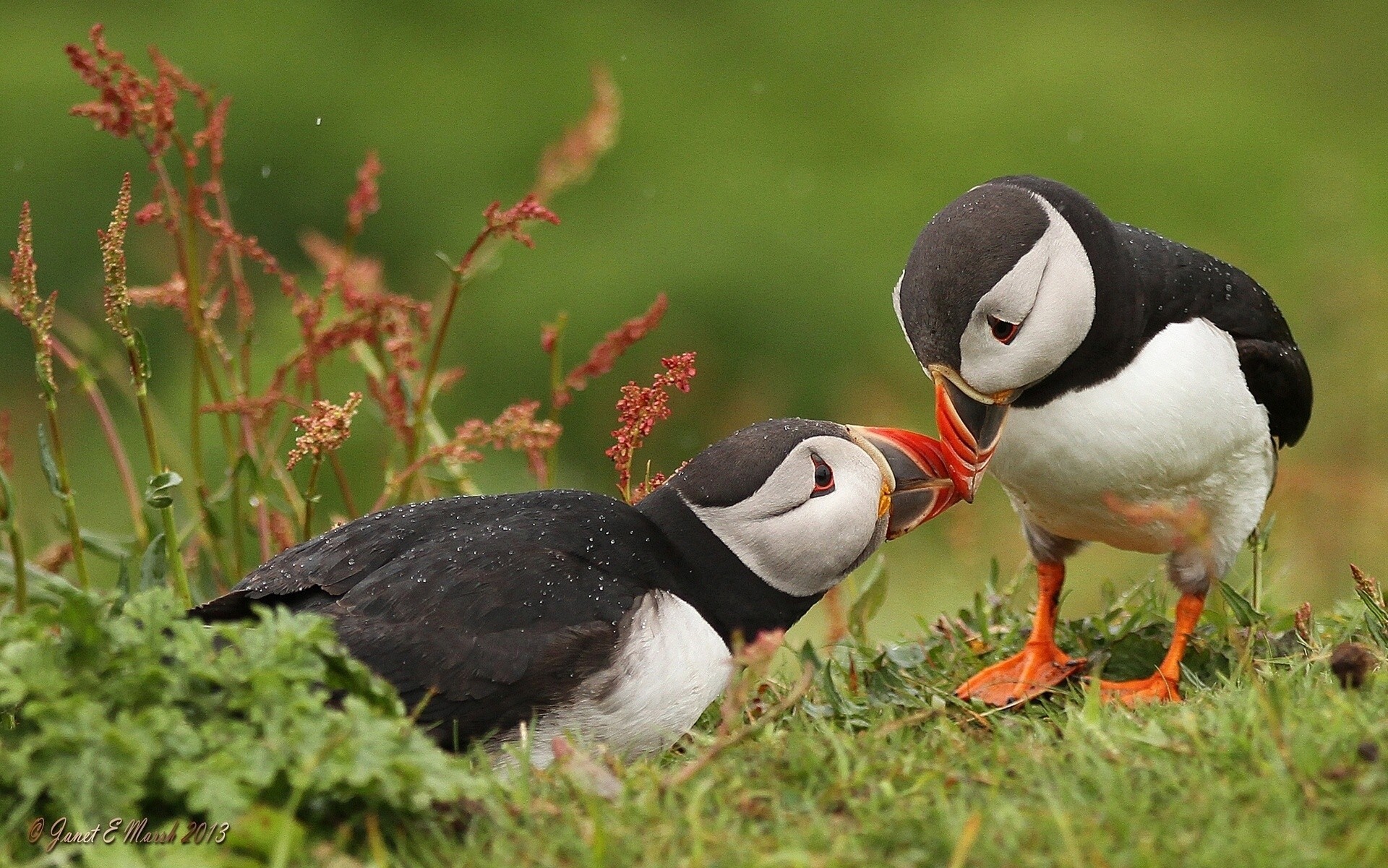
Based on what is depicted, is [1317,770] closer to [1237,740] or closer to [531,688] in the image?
[1237,740]

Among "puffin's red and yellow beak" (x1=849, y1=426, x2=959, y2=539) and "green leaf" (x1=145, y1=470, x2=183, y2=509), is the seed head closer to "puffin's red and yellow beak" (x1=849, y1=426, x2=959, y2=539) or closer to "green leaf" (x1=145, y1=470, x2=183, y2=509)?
"puffin's red and yellow beak" (x1=849, y1=426, x2=959, y2=539)

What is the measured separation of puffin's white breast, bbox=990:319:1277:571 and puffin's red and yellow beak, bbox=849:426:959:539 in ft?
0.84

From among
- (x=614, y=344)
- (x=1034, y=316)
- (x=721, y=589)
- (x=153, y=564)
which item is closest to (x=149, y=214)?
(x=153, y=564)

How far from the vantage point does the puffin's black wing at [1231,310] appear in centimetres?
395

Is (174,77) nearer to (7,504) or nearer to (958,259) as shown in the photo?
(7,504)

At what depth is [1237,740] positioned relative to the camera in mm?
2693

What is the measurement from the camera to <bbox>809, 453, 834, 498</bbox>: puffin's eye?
354 cm

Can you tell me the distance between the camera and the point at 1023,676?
12.9 ft

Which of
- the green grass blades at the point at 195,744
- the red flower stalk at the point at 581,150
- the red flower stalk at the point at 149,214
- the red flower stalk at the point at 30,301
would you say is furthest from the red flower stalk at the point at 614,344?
the green grass blades at the point at 195,744

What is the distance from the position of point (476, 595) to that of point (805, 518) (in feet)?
2.48

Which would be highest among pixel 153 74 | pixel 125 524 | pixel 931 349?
pixel 153 74

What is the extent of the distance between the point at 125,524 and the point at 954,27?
28.2ft

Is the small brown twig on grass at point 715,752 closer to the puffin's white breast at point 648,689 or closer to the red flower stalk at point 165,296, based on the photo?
the puffin's white breast at point 648,689

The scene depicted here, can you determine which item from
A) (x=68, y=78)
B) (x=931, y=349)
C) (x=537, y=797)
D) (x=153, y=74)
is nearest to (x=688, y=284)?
(x=153, y=74)
